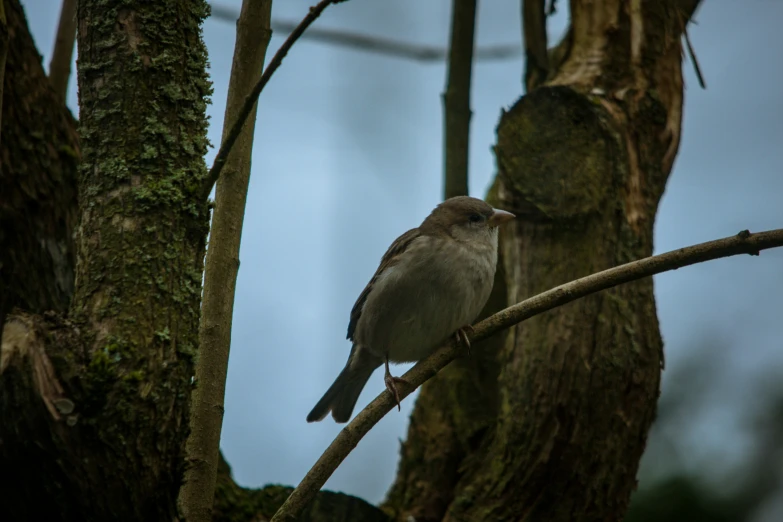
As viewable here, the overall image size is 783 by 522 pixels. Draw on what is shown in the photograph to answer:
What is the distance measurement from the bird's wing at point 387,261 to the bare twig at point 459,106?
61 centimetres

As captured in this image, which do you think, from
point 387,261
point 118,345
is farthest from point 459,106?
Result: point 118,345

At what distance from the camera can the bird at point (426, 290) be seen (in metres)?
4.32

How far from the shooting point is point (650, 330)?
4.21 metres

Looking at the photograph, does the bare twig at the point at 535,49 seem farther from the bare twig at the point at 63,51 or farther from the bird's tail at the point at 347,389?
the bare twig at the point at 63,51

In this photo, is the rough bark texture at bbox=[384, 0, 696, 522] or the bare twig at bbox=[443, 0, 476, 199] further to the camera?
the bare twig at bbox=[443, 0, 476, 199]

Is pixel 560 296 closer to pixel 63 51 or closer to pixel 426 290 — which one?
pixel 426 290

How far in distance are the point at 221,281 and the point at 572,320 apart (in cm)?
194

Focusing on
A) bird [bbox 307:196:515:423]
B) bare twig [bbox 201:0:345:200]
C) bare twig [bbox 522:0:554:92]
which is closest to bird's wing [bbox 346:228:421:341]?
bird [bbox 307:196:515:423]

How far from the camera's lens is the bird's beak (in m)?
4.57

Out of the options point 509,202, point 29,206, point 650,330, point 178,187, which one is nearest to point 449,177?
point 509,202

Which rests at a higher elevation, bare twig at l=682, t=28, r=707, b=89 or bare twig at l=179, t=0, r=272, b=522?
bare twig at l=682, t=28, r=707, b=89

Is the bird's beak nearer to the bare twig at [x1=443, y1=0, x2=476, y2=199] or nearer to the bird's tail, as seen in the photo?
the bare twig at [x1=443, y1=0, x2=476, y2=199]

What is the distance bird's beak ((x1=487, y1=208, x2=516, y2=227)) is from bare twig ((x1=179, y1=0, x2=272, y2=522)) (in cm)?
177

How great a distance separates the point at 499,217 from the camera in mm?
4668
